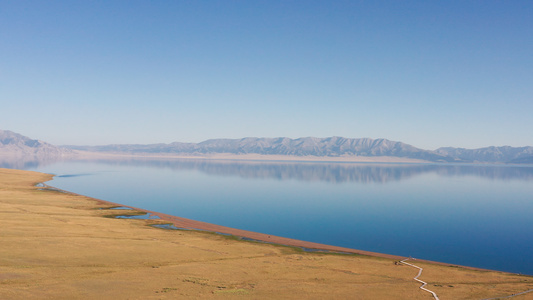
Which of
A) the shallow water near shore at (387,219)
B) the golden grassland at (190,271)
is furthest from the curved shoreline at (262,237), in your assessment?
the golden grassland at (190,271)

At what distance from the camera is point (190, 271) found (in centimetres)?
2889

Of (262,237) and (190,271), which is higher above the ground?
(190,271)

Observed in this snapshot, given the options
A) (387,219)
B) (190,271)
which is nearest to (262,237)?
(190,271)

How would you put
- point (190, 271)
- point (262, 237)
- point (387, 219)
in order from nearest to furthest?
point (190, 271) < point (262, 237) < point (387, 219)

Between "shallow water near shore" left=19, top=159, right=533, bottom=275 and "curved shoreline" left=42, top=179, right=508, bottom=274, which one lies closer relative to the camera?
"curved shoreline" left=42, top=179, right=508, bottom=274

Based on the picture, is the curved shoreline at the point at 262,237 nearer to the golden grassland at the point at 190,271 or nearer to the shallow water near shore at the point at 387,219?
the shallow water near shore at the point at 387,219

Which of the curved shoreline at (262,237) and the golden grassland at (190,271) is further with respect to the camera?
the curved shoreline at (262,237)

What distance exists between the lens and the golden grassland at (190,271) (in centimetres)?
2350

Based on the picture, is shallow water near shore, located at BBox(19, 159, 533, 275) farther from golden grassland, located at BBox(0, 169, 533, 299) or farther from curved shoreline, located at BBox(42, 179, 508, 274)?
golden grassland, located at BBox(0, 169, 533, 299)

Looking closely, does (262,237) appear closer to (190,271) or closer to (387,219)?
(190,271)

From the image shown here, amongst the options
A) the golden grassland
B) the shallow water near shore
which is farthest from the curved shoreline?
the golden grassland

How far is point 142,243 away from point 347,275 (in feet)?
79.8

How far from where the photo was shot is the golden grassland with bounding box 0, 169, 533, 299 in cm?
2350

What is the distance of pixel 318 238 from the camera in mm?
50094
